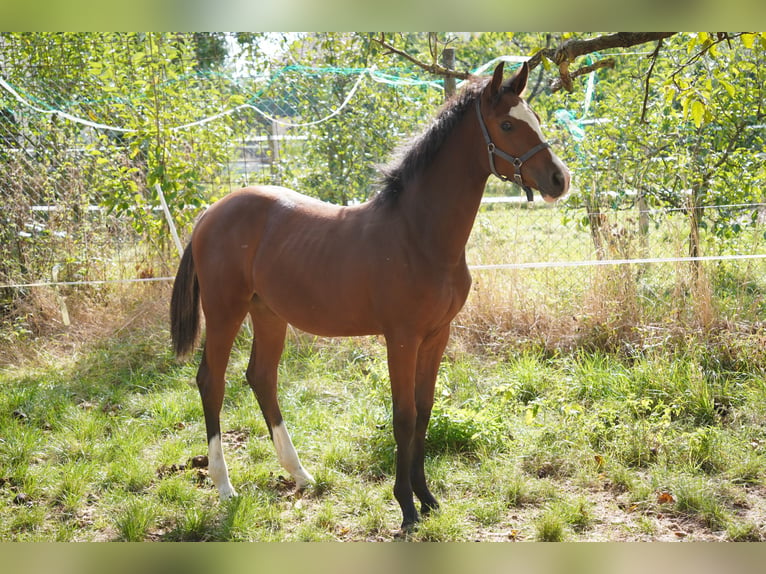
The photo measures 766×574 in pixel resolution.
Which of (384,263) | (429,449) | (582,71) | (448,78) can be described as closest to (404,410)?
(384,263)

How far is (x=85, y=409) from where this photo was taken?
16.2ft

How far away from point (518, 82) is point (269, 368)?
2120 millimetres

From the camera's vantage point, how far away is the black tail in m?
3.94

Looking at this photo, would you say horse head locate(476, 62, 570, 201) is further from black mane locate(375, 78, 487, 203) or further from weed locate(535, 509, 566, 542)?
weed locate(535, 509, 566, 542)

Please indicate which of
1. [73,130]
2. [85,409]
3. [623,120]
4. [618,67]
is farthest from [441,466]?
[618,67]

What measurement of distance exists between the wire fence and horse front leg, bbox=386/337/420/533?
95.8 inches

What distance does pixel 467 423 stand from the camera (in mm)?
4074

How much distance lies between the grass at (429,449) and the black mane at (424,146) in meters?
1.56

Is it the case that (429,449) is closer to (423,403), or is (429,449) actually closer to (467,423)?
(467,423)

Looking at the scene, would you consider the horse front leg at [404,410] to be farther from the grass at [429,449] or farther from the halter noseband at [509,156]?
the halter noseband at [509,156]

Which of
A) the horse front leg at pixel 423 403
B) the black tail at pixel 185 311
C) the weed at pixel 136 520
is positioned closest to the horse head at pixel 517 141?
the horse front leg at pixel 423 403

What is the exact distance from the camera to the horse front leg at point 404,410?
318 cm

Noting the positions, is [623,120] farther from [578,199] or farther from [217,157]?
[217,157]

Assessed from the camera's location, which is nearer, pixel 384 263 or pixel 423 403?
pixel 384 263
